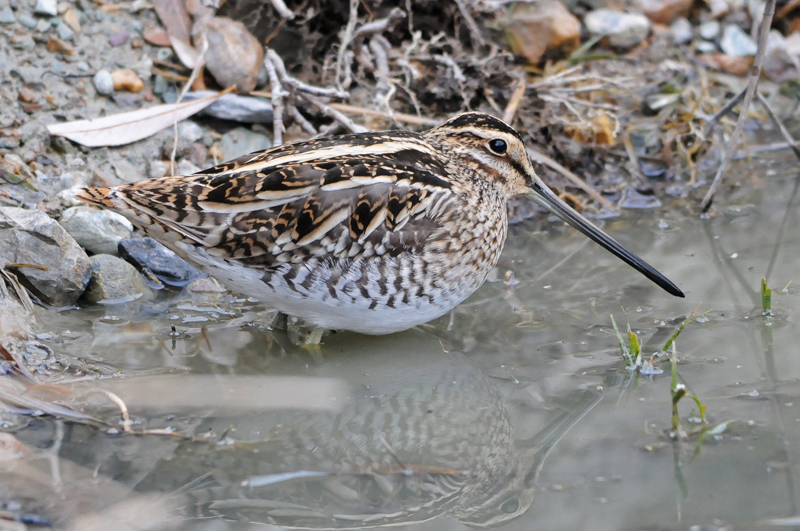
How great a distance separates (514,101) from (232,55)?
1.80m

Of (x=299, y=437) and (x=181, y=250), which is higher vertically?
(x=181, y=250)

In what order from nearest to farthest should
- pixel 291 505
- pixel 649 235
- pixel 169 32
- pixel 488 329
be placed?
pixel 291 505
pixel 488 329
pixel 649 235
pixel 169 32

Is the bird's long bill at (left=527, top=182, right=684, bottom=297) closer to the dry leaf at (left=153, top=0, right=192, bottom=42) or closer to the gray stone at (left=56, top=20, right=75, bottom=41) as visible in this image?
the dry leaf at (left=153, top=0, right=192, bottom=42)

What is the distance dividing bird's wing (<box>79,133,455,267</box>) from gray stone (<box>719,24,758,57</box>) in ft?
14.2

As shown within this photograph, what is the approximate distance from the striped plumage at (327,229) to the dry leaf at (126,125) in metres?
1.24

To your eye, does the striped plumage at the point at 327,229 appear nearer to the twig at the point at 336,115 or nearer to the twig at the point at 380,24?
the twig at the point at 336,115

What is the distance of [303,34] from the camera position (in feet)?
17.3

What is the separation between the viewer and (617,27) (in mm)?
6441

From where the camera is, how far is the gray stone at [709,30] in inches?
268

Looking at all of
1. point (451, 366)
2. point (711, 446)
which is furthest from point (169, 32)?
point (711, 446)

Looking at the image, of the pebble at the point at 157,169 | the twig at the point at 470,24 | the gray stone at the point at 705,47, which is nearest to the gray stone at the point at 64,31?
the pebble at the point at 157,169

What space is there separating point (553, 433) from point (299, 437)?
0.93 m

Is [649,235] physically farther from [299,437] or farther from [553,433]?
[299,437]

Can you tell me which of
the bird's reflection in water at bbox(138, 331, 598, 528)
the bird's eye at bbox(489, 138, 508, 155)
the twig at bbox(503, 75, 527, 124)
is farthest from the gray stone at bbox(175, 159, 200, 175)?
the twig at bbox(503, 75, 527, 124)
